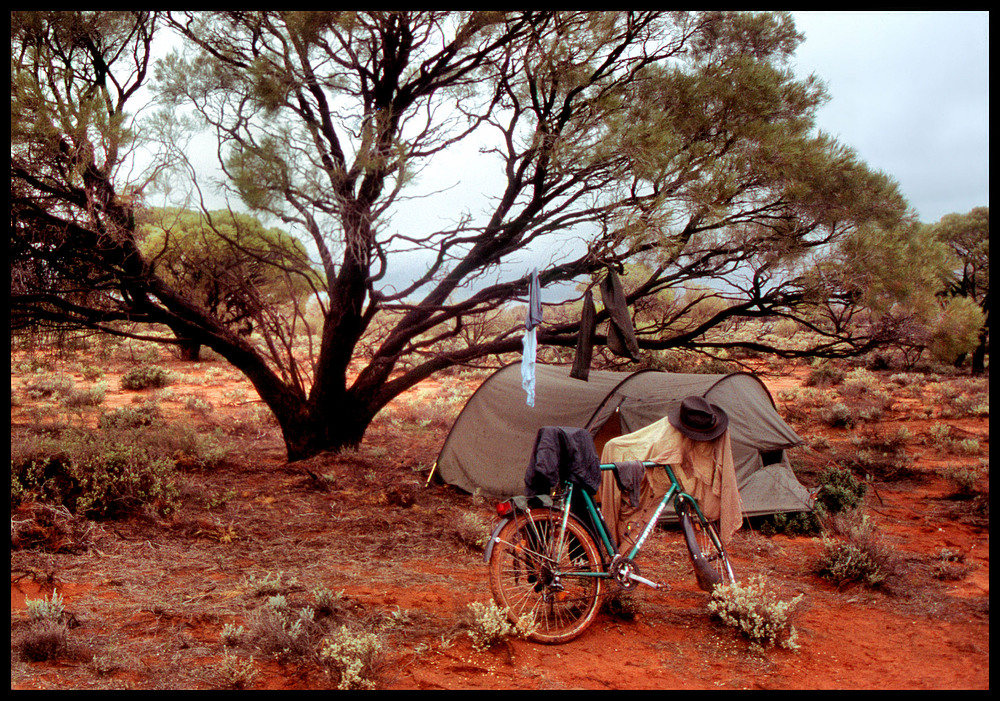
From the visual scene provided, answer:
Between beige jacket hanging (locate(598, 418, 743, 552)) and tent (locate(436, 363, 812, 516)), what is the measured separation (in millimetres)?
2920

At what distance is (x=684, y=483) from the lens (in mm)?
4953

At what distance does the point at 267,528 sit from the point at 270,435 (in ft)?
19.7

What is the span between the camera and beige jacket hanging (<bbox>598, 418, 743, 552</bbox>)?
491 cm

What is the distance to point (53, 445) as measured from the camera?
8.63 meters

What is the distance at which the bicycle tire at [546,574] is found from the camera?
14.6ft

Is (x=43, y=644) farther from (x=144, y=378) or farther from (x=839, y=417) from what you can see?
(x=144, y=378)

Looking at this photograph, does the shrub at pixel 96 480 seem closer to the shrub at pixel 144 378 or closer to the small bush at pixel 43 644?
the small bush at pixel 43 644

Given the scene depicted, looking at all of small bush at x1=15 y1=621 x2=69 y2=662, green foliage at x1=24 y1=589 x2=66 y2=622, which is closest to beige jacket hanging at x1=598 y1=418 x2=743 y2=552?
small bush at x1=15 y1=621 x2=69 y2=662

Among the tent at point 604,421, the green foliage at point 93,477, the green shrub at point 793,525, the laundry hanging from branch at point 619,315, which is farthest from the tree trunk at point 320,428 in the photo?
the green shrub at point 793,525

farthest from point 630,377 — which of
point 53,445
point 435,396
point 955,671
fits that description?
point 435,396

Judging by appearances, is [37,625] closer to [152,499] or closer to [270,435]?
[152,499]

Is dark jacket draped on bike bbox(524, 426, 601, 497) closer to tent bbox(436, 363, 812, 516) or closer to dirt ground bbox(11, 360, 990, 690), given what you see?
dirt ground bbox(11, 360, 990, 690)

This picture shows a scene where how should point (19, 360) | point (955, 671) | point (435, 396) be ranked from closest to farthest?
point (955, 671) → point (435, 396) → point (19, 360)

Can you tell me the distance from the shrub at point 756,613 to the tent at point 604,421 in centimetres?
301
